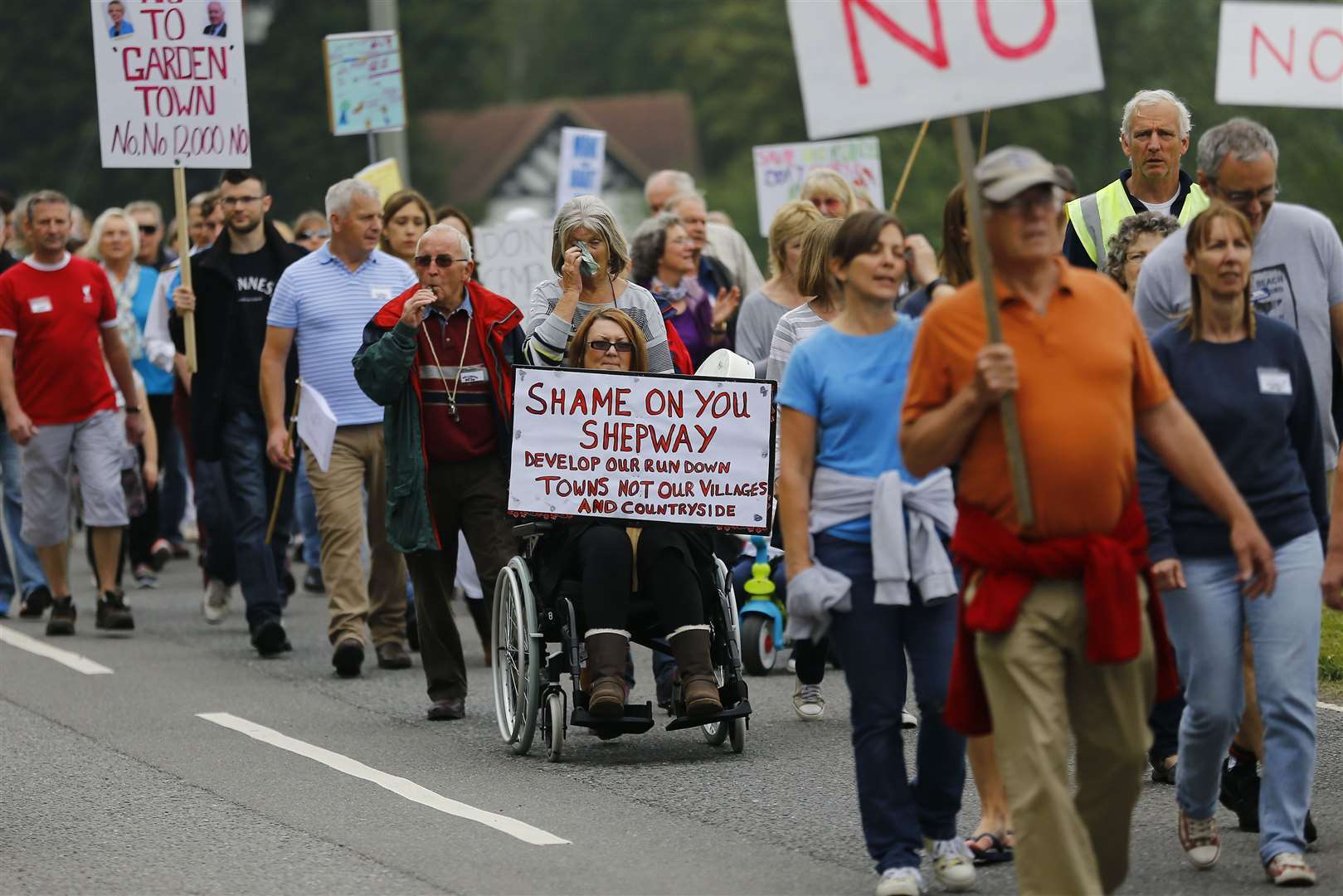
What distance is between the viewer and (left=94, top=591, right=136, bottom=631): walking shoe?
Answer: 44.8ft

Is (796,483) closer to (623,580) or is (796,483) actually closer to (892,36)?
(892,36)

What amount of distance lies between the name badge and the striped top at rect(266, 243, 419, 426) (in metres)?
5.96

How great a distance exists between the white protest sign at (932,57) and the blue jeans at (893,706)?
1.40 metres

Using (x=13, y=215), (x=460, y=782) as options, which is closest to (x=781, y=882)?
(x=460, y=782)

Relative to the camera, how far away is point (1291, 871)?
6980 mm

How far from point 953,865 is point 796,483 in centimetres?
120

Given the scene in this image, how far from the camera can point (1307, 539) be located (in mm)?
7078

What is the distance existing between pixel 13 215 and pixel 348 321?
3.94 metres

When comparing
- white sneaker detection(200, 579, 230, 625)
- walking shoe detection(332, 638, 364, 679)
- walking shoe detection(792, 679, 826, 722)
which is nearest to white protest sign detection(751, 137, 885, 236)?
white sneaker detection(200, 579, 230, 625)

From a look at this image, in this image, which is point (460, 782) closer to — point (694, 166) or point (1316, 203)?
point (1316, 203)

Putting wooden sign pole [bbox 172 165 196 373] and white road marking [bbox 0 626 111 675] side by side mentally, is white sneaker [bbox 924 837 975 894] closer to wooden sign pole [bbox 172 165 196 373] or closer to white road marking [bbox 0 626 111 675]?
white road marking [bbox 0 626 111 675]

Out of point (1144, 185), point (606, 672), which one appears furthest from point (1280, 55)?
point (606, 672)

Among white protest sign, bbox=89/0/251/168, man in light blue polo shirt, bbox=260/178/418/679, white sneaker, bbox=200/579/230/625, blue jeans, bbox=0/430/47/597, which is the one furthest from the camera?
blue jeans, bbox=0/430/47/597

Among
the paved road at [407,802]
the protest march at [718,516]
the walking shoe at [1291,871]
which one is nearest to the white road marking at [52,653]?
the protest march at [718,516]
